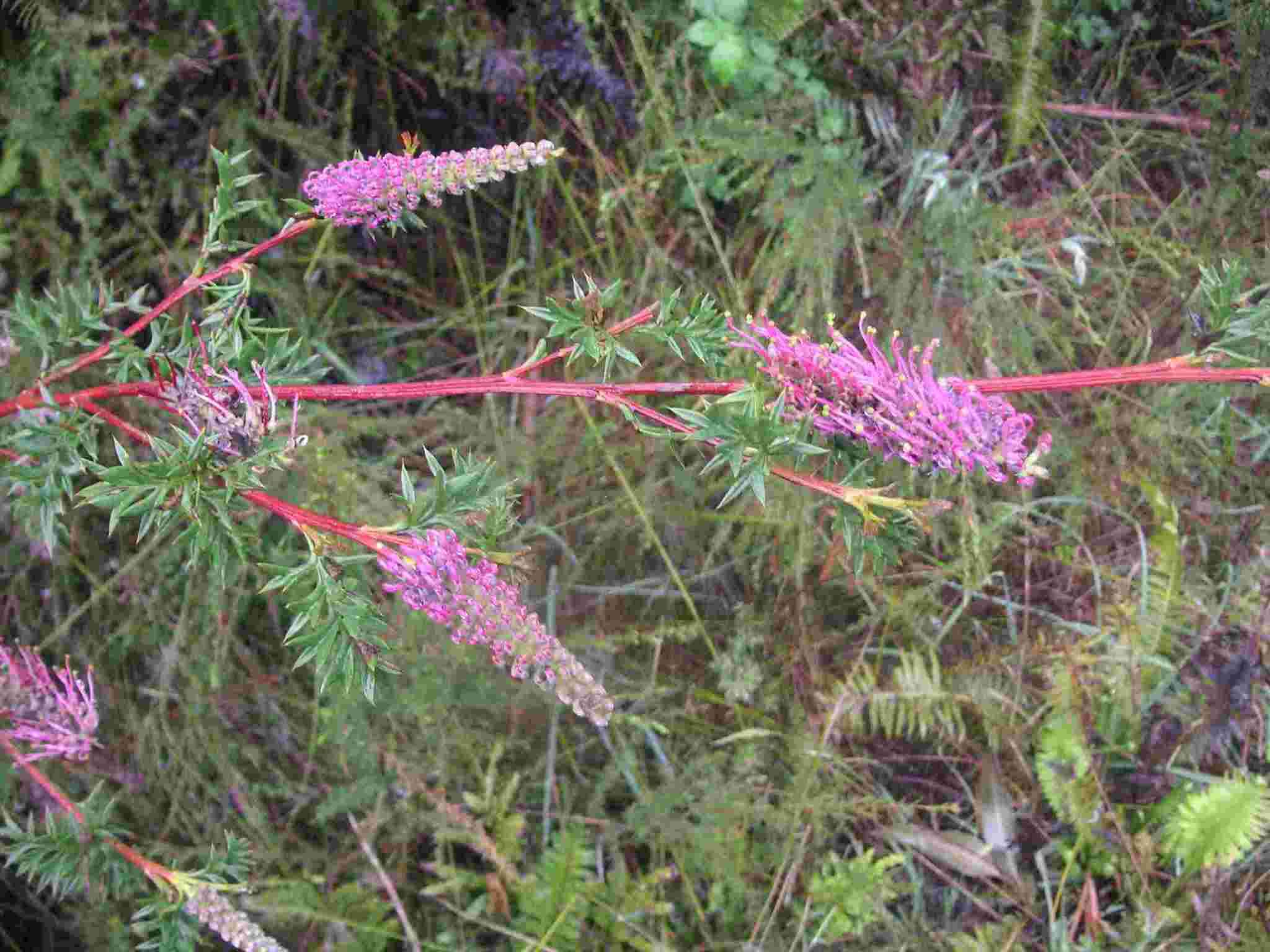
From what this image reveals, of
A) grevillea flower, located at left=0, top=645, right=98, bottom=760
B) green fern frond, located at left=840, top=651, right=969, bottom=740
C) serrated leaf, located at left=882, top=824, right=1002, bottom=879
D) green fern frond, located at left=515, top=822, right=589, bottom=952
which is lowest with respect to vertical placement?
serrated leaf, located at left=882, top=824, right=1002, bottom=879

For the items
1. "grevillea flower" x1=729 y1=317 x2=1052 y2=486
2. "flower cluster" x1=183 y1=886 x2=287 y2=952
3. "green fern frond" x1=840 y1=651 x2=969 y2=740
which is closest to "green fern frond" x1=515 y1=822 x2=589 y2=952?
"green fern frond" x1=840 y1=651 x2=969 y2=740

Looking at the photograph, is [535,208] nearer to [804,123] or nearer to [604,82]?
[604,82]

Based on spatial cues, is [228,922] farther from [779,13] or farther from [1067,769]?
[779,13]

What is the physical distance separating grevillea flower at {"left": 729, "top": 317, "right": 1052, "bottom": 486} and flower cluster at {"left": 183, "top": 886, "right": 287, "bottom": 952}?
1.03 meters

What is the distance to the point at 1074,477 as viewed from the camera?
2.68 meters

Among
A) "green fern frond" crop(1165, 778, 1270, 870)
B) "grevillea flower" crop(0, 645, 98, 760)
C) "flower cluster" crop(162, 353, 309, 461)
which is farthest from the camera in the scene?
"green fern frond" crop(1165, 778, 1270, 870)

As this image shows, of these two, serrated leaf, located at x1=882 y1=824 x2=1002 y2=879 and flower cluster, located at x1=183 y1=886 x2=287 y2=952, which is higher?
flower cluster, located at x1=183 y1=886 x2=287 y2=952

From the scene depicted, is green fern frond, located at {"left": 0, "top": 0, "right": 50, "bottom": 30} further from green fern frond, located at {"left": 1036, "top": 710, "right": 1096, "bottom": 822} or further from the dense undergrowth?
green fern frond, located at {"left": 1036, "top": 710, "right": 1096, "bottom": 822}

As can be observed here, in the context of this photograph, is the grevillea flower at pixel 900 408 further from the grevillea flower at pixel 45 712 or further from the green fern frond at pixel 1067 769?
the green fern frond at pixel 1067 769

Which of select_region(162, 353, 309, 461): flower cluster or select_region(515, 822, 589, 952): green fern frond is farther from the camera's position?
select_region(515, 822, 589, 952): green fern frond

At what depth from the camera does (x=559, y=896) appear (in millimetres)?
2504

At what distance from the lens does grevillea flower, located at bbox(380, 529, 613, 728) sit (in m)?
1.14

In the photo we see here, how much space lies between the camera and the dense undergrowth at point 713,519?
2559 mm

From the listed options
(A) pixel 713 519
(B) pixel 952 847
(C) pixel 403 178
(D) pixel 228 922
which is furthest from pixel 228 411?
(B) pixel 952 847
